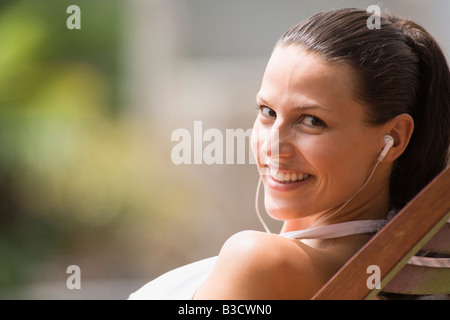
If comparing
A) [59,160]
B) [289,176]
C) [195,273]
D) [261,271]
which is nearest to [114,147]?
[59,160]

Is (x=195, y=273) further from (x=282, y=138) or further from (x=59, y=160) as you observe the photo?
(x=59, y=160)

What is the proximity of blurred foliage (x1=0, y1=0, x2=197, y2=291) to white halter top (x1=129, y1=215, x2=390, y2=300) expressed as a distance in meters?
3.12

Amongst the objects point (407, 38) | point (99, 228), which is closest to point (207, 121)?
point (99, 228)

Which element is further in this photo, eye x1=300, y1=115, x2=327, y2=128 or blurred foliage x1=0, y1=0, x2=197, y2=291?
blurred foliage x1=0, y1=0, x2=197, y2=291

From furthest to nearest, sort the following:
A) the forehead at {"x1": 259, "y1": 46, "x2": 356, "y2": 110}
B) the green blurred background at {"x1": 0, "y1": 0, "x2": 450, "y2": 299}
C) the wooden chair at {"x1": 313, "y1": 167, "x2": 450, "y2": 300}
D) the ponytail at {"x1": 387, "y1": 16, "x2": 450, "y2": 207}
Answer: the green blurred background at {"x1": 0, "y1": 0, "x2": 450, "y2": 299}, the ponytail at {"x1": 387, "y1": 16, "x2": 450, "y2": 207}, the forehead at {"x1": 259, "y1": 46, "x2": 356, "y2": 110}, the wooden chair at {"x1": 313, "y1": 167, "x2": 450, "y2": 300}

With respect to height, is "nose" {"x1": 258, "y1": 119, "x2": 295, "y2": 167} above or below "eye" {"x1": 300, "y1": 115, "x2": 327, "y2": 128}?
below

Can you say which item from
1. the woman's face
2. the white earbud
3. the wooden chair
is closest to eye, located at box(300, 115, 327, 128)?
the woman's face

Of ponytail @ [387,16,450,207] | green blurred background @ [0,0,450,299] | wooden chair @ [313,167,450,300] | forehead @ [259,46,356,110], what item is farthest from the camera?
green blurred background @ [0,0,450,299]

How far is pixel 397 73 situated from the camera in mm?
1067

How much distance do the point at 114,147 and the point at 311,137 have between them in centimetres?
342

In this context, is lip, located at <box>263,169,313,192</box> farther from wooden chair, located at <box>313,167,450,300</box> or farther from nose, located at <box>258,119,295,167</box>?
wooden chair, located at <box>313,167,450,300</box>

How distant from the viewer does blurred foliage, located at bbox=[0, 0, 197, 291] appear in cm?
432
